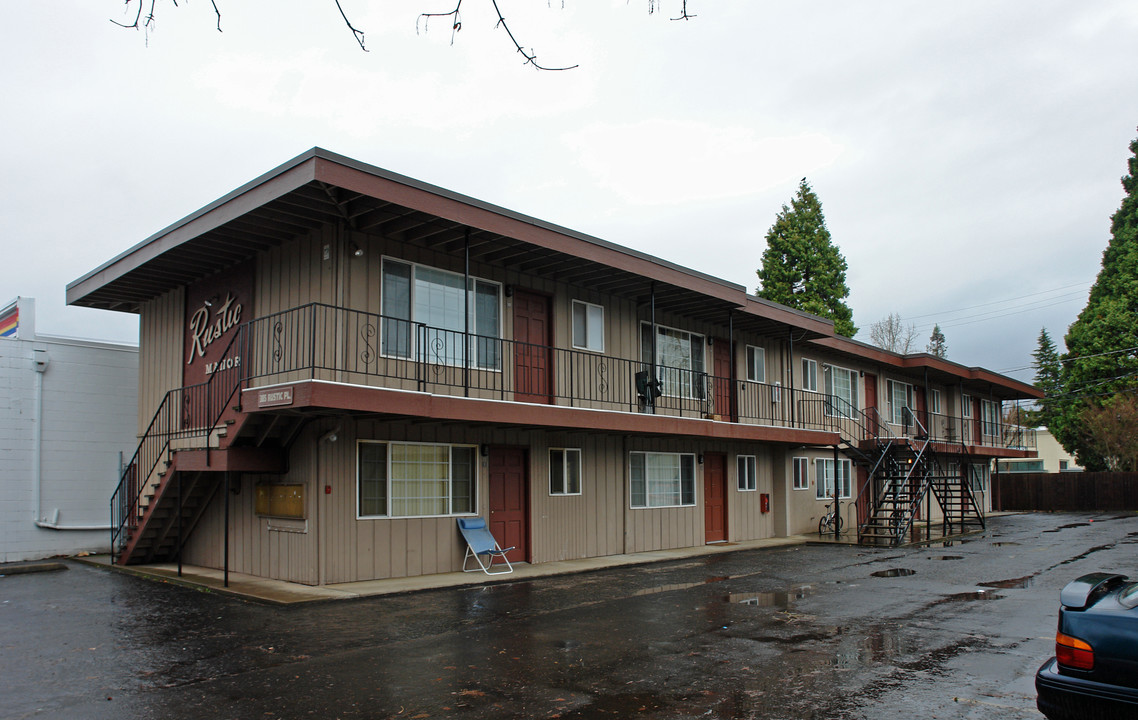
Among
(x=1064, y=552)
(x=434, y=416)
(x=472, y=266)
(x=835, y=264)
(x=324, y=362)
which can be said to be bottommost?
(x=1064, y=552)

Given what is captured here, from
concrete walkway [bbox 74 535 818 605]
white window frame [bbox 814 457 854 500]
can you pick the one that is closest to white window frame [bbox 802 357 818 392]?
white window frame [bbox 814 457 854 500]

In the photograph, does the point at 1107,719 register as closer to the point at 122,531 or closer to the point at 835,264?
the point at 122,531

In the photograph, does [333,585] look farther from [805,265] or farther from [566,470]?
[805,265]

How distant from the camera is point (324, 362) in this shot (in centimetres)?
1184

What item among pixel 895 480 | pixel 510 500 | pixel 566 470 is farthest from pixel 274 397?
pixel 895 480

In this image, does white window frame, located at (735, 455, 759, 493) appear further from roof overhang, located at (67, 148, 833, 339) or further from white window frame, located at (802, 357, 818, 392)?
roof overhang, located at (67, 148, 833, 339)

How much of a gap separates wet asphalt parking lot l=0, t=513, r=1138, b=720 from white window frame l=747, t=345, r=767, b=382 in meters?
8.39

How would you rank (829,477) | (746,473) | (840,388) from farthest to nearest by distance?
(840,388)
(829,477)
(746,473)

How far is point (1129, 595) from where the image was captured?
4.80 meters

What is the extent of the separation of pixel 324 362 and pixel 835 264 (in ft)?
102

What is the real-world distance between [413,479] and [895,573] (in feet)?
26.1

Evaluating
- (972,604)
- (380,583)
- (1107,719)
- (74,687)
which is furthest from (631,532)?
(1107,719)

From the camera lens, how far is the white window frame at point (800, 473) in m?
22.0

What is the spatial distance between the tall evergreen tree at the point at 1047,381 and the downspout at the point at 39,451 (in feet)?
133
